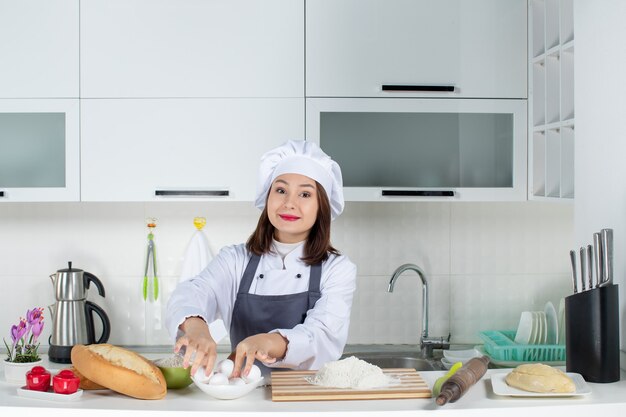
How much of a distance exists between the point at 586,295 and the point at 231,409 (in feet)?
2.46

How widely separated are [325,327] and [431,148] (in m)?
1.01

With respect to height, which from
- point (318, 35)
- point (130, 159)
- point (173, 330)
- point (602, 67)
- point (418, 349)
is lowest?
point (418, 349)

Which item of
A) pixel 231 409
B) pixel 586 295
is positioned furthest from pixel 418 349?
pixel 231 409

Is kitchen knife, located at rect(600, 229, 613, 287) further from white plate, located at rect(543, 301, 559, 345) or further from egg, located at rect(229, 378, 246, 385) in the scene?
white plate, located at rect(543, 301, 559, 345)

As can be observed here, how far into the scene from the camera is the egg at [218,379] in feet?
4.42

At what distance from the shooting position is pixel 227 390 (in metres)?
1.34

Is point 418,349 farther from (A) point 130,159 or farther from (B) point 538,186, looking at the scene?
(A) point 130,159

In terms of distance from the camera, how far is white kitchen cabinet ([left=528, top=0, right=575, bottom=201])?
2.28m

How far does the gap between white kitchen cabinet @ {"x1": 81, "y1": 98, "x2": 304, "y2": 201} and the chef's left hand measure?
102cm

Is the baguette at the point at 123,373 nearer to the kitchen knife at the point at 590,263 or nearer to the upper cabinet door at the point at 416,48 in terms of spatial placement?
the kitchen knife at the point at 590,263

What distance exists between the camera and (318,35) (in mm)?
2508

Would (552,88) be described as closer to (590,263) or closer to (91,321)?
(590,263)

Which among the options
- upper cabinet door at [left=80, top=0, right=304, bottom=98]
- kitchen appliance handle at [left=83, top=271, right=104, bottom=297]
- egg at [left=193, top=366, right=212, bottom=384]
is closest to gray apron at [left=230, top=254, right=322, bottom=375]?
egg at [left=193, top=366, right=212, bottom=384]

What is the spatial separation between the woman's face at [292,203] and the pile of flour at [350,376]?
1.67 feet
